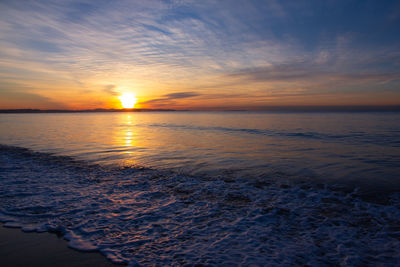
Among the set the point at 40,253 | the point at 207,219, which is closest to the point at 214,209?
the point at 207,219

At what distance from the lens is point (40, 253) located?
4.74 meters

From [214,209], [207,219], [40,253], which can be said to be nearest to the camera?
[40,253]

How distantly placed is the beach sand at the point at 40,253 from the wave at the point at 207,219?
0.24 meters

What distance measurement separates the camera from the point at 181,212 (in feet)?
23.1

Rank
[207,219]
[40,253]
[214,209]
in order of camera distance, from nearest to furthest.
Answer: [40,253]
[207,219]
[214,209]

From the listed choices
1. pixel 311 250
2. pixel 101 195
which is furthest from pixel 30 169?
pixel 311 250

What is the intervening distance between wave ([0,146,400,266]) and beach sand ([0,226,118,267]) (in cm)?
24

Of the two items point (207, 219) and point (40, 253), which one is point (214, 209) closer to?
point (207, 219)

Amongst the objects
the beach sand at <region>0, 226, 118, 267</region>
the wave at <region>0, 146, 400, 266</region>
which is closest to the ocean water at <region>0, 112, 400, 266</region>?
the wave at <region>0, 146, 400, 266</region>

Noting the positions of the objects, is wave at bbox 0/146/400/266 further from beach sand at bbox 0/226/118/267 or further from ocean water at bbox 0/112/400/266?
beach sand at bbox 0/226/118/267

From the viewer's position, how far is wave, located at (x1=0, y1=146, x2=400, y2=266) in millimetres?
4922

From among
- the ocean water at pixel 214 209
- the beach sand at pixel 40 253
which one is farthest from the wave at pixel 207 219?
the beach sand at pixel 40 253

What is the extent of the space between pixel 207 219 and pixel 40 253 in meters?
4.14

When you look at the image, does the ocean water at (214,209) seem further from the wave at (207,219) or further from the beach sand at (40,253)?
the beach sand at (40,253)
